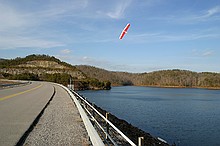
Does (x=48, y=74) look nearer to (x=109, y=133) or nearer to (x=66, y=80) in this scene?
(x=66, y=80)

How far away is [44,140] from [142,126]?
18617 mm

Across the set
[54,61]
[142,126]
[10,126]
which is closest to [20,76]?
[54,61]

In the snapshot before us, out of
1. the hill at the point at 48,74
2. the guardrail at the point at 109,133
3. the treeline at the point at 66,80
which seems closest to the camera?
the guardrail at the point at 109,133

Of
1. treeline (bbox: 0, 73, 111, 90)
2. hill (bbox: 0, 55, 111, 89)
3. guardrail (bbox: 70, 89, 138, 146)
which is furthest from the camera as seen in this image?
hill (bbox: 0, 55, 111, 89)

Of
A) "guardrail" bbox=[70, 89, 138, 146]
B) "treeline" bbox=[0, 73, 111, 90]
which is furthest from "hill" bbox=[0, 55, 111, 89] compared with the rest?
"guardrail" bbox=[70, 89, 138, 146]

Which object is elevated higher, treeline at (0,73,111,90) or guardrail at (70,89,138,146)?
treeline at (0,73,111,90)

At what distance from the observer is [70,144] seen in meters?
7.62

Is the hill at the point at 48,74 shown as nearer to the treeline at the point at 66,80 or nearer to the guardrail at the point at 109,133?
the treeline at the point at 66,80

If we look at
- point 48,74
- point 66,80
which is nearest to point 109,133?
point 66,80

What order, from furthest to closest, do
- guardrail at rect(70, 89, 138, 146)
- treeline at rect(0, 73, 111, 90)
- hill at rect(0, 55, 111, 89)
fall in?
hill at rect(0, 55, 111, 89)
treeline at rect(0, 73, 111, 90)
guardrail at rect(70, 89, 138, 146)

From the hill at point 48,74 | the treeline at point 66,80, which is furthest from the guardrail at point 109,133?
the treeline at point 66,80

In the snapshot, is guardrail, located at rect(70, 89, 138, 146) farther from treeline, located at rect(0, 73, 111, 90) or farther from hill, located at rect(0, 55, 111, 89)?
treeline, located at rect(0, 73, 111, 90)

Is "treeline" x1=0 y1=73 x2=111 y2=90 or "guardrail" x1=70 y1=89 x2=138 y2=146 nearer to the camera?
"guardrail" x1=70 y1=89 x2=138 y2=146

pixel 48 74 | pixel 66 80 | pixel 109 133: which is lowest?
pixel 109 133
